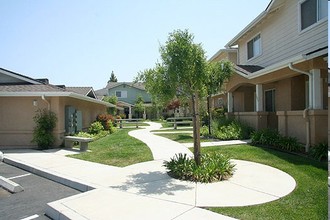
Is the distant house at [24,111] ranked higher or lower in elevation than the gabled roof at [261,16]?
lower

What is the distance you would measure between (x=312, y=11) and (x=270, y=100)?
5.32m

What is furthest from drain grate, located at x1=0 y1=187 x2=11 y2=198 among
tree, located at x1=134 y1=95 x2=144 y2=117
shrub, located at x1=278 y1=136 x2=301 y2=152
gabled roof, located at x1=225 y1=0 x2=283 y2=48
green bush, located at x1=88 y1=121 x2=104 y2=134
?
tree, located at x1=134 y1=95 x2=144 y2=117

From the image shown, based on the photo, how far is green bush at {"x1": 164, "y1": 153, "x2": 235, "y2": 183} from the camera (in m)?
6.95

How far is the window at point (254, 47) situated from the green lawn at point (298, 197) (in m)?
9.60

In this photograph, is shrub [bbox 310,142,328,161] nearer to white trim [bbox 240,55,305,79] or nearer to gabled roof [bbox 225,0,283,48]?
white trim [bbox 240,55,305,79]

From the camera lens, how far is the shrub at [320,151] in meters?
8.84

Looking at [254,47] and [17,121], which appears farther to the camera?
[254,47]

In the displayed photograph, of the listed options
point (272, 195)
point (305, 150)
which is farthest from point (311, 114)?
point (272, 195)

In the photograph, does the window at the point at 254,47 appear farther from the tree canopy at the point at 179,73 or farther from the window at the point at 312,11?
the tree canopy at the point at 179,73

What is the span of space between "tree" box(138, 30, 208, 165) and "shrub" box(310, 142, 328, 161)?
13.0ft

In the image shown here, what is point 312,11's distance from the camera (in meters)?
12.1

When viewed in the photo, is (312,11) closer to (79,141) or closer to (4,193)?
(79,141)

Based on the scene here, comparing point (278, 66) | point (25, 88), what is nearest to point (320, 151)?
point (278, 66)

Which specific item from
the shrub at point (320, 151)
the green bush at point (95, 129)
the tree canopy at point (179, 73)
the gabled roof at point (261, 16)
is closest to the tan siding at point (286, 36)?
the gabled roof at point (261, 16)
